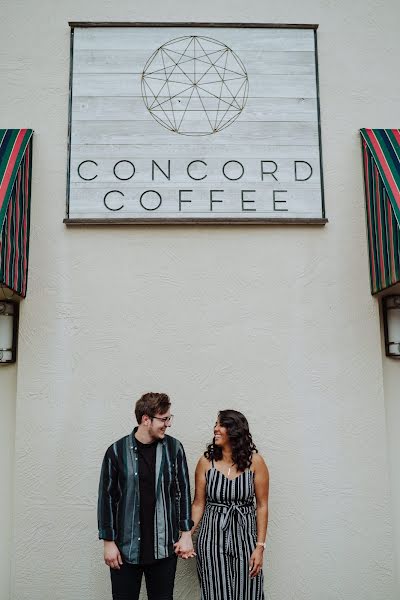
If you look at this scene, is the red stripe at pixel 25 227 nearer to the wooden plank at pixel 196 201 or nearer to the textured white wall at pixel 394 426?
the wooden plank at pixel 196 201

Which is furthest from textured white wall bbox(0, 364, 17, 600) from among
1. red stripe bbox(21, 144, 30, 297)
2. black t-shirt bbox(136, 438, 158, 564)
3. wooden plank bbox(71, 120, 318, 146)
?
wooden plank bbox(71, 120, 318, 146)

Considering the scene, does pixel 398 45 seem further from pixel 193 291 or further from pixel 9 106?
pixel 9 106

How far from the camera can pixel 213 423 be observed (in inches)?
171

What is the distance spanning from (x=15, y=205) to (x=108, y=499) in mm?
2118

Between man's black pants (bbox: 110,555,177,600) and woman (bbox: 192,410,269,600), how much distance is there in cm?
25

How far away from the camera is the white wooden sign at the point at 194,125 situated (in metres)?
4.61

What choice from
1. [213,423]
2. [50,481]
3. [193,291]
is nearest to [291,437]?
[213,423]

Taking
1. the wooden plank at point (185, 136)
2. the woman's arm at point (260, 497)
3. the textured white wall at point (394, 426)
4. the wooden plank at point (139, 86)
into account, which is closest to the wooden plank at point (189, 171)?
the wooden plank at point (185, 136)

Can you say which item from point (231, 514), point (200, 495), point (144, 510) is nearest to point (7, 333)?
point (144, 510)

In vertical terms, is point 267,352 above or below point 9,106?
below

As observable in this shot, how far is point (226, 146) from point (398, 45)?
174 cm

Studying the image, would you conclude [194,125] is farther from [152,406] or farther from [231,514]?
[231,514]

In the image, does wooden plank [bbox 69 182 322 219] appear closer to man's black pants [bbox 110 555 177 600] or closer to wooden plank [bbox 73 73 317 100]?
wooden plank [bbox 73 73 317 100]

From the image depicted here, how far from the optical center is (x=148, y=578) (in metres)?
3.56
